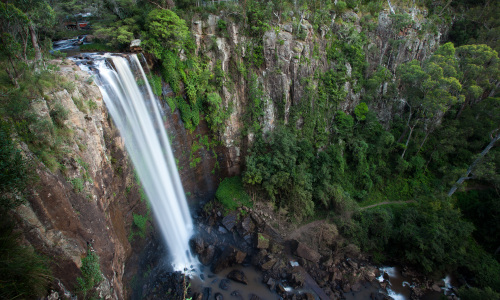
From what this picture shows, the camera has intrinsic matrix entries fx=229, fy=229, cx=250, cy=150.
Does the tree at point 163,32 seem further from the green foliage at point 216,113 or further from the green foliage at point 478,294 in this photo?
the green foliage at point 478,294

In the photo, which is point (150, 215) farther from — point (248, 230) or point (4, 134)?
point (4, 134)

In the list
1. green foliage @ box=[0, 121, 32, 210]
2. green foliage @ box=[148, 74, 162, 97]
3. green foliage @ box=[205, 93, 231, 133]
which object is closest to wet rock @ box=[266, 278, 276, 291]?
green foliage @ box=[205, 93, 231, 133]

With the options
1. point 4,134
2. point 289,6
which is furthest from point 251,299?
point 289,6

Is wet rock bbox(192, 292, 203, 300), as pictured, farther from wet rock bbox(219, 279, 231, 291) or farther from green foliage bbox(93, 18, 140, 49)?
green foliage bbox(93, 18, 140, 49)

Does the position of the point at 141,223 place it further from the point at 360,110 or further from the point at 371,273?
→ the point at 360,110

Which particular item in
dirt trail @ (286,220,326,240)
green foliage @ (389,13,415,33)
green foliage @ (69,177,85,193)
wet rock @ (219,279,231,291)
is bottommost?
dirt trail @ (286,220,326,240)

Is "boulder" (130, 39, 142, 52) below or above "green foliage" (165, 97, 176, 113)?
above

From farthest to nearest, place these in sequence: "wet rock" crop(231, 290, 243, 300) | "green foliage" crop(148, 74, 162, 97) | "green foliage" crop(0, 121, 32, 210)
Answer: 1. "green foliage" crop(148, 74, 162, 97)
2. "wet rock" crop(231, 290, 243, 300)
3. "green foliage" crop(0, 121, 32, 210)
